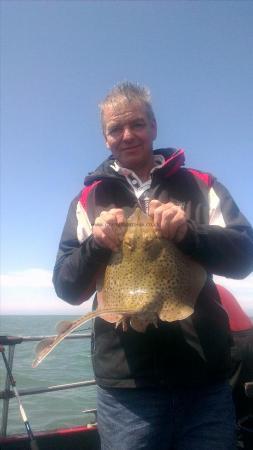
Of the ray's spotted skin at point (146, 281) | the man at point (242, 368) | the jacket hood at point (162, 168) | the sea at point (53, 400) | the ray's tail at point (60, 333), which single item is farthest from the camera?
the sea at point (53, 400)

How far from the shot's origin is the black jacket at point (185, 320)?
2.53 m

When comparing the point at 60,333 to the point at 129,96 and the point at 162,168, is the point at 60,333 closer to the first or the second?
the point at 162,168

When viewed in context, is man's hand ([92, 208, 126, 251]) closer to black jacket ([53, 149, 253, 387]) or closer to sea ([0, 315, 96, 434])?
black jacket ([53, 149, 253, 387])

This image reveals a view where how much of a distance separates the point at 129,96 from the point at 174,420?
2487 millimetres

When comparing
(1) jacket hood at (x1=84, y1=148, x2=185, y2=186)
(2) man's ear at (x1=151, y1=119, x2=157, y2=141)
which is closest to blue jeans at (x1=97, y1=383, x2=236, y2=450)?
(1) jacket hood at (x1=84, y1=148, x2=185, y2=186)

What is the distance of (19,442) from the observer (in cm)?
450

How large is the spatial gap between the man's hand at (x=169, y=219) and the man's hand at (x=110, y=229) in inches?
8.2

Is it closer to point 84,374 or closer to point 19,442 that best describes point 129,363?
point 19,442

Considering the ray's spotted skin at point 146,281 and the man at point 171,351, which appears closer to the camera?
the ray's spotted skin at point 146,281

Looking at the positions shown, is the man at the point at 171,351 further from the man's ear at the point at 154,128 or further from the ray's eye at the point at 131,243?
the man's ear at the point at 154,128

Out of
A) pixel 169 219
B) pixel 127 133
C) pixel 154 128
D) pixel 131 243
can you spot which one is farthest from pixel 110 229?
pixel 154 128

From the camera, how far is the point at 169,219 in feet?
7.70

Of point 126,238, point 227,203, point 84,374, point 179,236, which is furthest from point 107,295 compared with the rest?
point 84,374

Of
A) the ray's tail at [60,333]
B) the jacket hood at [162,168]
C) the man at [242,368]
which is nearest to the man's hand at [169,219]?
the ray's tail at [60,333]
